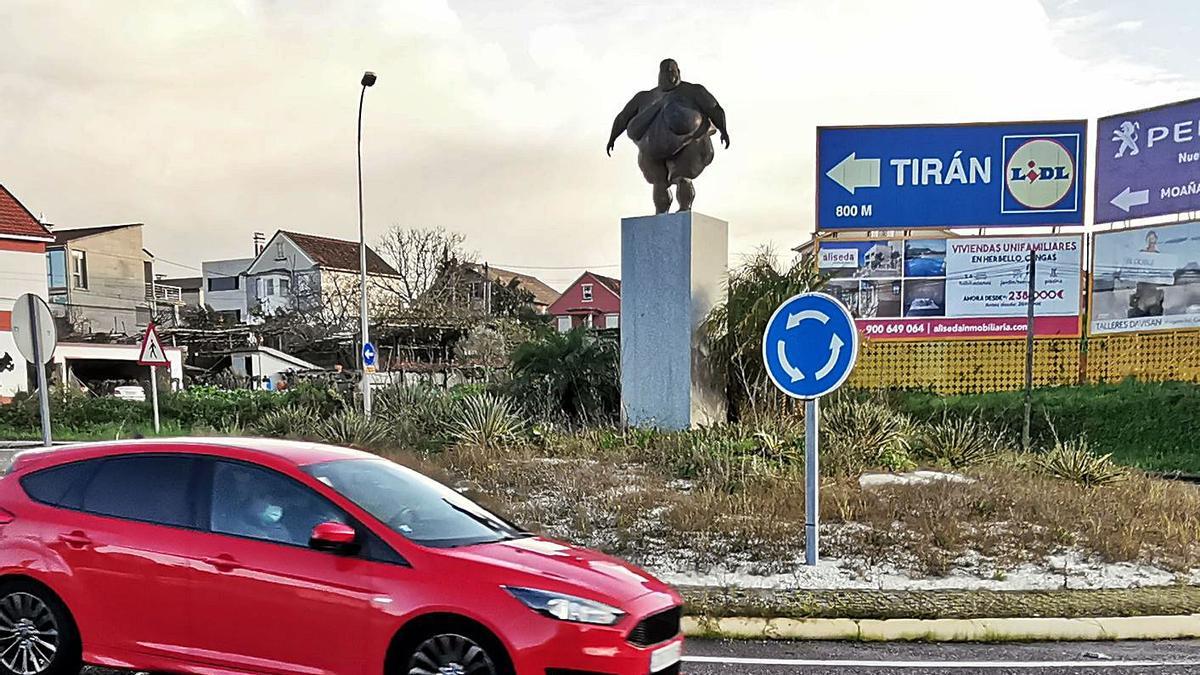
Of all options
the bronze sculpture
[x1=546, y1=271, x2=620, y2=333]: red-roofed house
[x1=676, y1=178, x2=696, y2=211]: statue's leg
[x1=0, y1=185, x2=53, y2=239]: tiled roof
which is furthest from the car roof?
Result: [x1=546, y1=271, x2=620, y2=333]: red-roofed house

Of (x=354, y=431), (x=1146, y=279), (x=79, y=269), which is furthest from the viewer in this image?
(x=79, y=269)

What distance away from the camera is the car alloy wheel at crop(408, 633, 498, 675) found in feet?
14.2

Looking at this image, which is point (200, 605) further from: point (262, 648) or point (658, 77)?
point (658, 77)

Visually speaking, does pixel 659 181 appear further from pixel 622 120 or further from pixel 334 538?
pixel 334 538

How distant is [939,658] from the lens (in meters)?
5.96

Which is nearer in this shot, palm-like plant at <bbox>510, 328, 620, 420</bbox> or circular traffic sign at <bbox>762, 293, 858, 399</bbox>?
circular traffic sign at <bbox>762, 293, 858, 399</bbox>

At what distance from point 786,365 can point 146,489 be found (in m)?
5.04

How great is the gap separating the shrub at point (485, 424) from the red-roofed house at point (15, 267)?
1302 inches

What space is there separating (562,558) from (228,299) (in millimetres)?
75208

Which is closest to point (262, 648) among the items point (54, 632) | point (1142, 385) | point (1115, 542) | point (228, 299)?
point (54, 632)

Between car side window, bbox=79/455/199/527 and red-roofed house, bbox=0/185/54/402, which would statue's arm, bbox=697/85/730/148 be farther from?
red-roofed house, bbox=0/185/54/402

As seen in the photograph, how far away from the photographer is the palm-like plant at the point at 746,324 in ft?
42.8

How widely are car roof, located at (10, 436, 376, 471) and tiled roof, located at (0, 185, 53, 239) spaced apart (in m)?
40.9

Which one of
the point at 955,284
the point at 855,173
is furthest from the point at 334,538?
the point at 955,284
